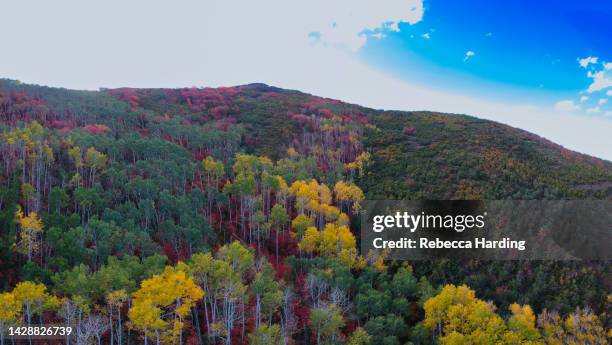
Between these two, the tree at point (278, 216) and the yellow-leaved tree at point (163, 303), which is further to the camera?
the tree at point (278, 216)

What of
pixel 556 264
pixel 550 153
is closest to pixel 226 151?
pixel 556 264

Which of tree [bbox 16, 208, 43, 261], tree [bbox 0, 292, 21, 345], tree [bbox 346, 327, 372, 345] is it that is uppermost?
tree [bbox 16, 208, 43, 261]

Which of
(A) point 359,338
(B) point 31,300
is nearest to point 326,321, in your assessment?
(A) point 359,338

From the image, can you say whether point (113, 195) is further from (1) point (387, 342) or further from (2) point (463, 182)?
(2) point (463, 182)

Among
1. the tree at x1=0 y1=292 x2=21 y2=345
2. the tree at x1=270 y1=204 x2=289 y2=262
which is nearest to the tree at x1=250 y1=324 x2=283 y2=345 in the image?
the tree at x1=0 y1=292 x2=21 y2=345

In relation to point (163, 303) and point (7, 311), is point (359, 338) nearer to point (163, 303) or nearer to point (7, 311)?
point (163, 303)

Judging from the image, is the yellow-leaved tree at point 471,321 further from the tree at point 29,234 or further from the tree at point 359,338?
the tree at point 29,234

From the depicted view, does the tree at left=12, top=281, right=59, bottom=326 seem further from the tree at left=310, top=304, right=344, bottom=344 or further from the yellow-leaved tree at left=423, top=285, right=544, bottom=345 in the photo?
the yellow-leaved tree at left=423, top=285, right=544, bottom=345

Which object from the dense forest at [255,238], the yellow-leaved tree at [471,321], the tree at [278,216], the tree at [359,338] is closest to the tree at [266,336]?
the dense forest at [255,238]
